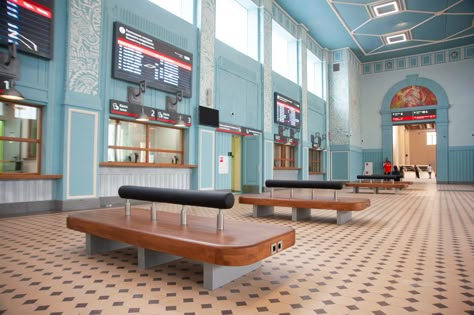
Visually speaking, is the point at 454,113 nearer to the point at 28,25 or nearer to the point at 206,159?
the point at 206,159

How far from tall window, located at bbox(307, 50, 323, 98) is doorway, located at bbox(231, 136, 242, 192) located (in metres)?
7.51

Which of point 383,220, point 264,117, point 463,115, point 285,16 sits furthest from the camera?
point 463,115

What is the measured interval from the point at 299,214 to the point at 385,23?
13138mm

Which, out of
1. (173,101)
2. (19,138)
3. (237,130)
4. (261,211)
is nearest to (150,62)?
(173,101)

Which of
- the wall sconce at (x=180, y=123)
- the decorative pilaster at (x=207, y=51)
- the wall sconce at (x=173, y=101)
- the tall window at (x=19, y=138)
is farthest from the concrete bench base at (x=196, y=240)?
the decorative pilaster at (x=207, y=51)

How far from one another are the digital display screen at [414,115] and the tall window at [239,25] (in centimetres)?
1210

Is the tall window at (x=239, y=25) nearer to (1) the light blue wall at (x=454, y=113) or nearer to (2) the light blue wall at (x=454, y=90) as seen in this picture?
(2) the light blue wall at (x=454, y=90)

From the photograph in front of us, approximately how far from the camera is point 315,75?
60.0 feet

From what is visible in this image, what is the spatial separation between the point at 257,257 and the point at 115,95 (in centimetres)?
598

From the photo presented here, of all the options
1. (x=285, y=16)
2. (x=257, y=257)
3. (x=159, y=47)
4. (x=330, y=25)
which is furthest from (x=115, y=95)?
(x=330, y=25)

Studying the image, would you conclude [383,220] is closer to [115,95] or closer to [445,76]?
[115,95]

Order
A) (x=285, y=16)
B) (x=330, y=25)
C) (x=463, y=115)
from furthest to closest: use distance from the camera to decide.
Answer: (x=463, y=115) → (x=330, y=25) → (x=285, y=16)

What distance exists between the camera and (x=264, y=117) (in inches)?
480

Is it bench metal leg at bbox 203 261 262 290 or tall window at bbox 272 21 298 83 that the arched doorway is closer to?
tall window at bbox 272 21 298 83
